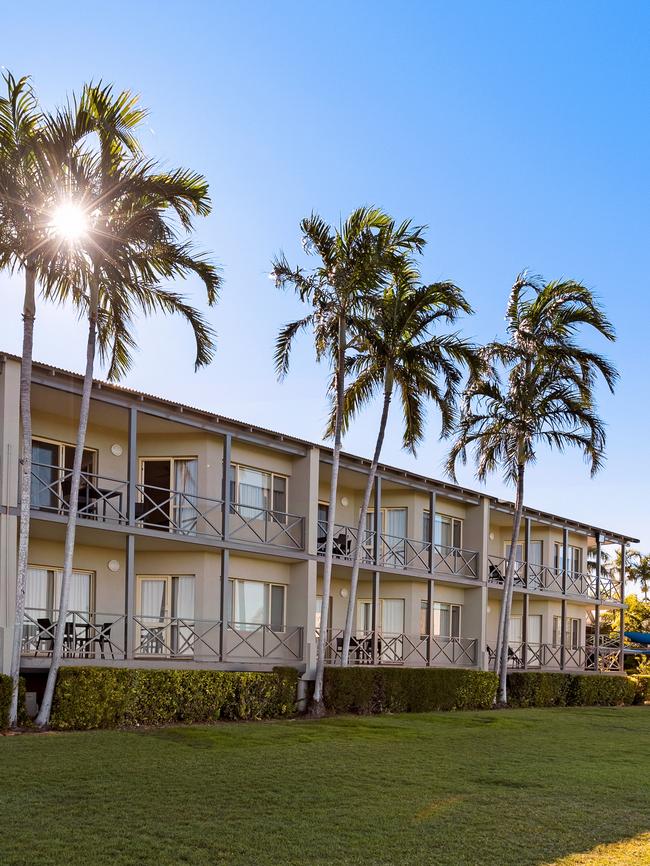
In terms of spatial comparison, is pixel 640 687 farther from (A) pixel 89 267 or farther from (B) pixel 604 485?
(A) pixel 89 267

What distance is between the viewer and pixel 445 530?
107ft

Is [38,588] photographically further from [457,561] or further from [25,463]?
[457,561]

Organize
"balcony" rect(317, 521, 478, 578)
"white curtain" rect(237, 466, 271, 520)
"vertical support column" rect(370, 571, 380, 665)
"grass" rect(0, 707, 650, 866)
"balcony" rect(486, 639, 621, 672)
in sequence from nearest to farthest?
"grass" rect(0, 707, 650, 866)
"white curtain" rect(237, 466, 271, 520)
"vertical support column" rect(370, 571, 380, 665)
"balcony" rect(317, 521, 478, 578)
"balcony" rect(486, 639, 621, 672)

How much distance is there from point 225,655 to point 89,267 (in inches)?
363

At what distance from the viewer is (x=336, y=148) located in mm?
16281

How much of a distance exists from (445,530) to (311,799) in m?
22.0

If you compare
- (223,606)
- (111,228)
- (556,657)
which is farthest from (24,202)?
(556,657)

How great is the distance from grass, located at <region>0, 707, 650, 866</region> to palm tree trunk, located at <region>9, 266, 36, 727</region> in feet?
6.22

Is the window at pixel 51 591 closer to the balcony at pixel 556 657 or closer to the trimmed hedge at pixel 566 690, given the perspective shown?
the trimmed hedge at pixel 566 690

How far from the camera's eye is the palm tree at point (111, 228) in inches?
660

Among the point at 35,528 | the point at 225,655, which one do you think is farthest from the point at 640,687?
the point at 35,528

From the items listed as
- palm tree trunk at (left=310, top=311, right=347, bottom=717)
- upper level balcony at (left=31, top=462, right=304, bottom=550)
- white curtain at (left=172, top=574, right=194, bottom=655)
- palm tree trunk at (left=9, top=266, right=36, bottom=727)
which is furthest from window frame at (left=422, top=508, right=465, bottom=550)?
palm tree trunk at (left=9, top=266, right=36, bottom=727)

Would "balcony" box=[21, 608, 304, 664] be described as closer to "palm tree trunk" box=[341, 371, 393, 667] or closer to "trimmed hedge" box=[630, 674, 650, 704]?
Answer: "palm tree trunk" box=[341, 371, 393, 667]

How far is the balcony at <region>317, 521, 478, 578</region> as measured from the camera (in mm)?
27297
